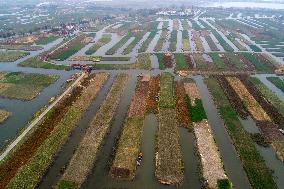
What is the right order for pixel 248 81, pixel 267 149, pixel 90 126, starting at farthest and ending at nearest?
pixel 248 81 → pixel 90 126 → pixel 267 149

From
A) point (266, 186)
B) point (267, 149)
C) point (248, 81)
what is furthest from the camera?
point (248, 81)

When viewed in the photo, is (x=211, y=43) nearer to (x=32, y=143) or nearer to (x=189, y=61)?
(x=189, y=61)

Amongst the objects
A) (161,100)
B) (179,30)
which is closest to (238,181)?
(161,100)

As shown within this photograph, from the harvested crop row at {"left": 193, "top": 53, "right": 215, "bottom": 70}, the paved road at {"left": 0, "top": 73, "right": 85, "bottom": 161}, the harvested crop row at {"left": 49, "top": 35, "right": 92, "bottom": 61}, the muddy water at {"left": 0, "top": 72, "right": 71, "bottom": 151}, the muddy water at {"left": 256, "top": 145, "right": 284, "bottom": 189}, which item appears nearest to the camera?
the muddy water at {"left": 256, "top": 145, "right": 284, "bottom": 189}

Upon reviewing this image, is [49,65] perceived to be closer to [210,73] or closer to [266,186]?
[210,73]

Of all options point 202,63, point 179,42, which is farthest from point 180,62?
point 179,42

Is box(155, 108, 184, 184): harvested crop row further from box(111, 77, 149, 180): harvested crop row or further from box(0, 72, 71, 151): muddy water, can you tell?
box(0, 72, 71, 151): muddy water

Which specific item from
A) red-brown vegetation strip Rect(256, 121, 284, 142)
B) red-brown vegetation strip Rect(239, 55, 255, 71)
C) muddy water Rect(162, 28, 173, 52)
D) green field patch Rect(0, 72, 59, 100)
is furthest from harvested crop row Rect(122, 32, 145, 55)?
red-brown vegetation strip Rect(256, 121, 284, 142)
